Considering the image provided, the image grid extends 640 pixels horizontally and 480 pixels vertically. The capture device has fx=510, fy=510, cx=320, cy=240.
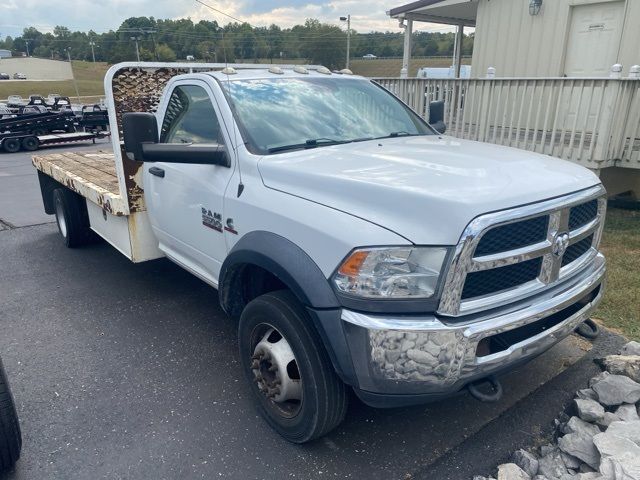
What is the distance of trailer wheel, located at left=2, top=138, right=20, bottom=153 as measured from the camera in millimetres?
16078

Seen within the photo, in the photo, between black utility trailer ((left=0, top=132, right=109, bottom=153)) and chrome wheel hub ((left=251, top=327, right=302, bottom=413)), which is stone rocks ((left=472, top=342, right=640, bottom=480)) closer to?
chrome wheel hub ((left=251, top=327, right=302, bottom=413))

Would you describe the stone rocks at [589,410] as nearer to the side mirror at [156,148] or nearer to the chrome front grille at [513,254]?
the chrome front grille at [513,254]

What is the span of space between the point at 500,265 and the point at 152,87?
351 cm

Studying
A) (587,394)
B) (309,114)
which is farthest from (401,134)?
(587,394)

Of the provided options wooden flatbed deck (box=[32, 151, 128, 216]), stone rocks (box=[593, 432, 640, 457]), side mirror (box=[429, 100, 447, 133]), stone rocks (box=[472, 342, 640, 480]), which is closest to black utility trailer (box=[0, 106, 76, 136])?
wooden flatbed deck (box=[32, 151, 128, 216])

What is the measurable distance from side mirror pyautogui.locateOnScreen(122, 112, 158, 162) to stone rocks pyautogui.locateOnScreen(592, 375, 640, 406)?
3.14m

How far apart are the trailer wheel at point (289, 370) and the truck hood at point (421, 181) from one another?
62 cm

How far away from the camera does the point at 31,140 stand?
16.5 metres

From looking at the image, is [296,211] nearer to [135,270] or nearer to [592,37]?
[135,270]

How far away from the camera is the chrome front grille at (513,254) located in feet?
7.20

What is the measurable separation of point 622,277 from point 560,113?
3081 millimetres

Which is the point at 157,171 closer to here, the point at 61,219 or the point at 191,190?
the point at 191,190

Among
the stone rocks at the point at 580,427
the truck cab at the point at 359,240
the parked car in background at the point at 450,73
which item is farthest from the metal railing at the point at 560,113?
the stone rocks at the point at 580,427

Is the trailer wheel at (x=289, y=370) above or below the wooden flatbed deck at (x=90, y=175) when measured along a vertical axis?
below
